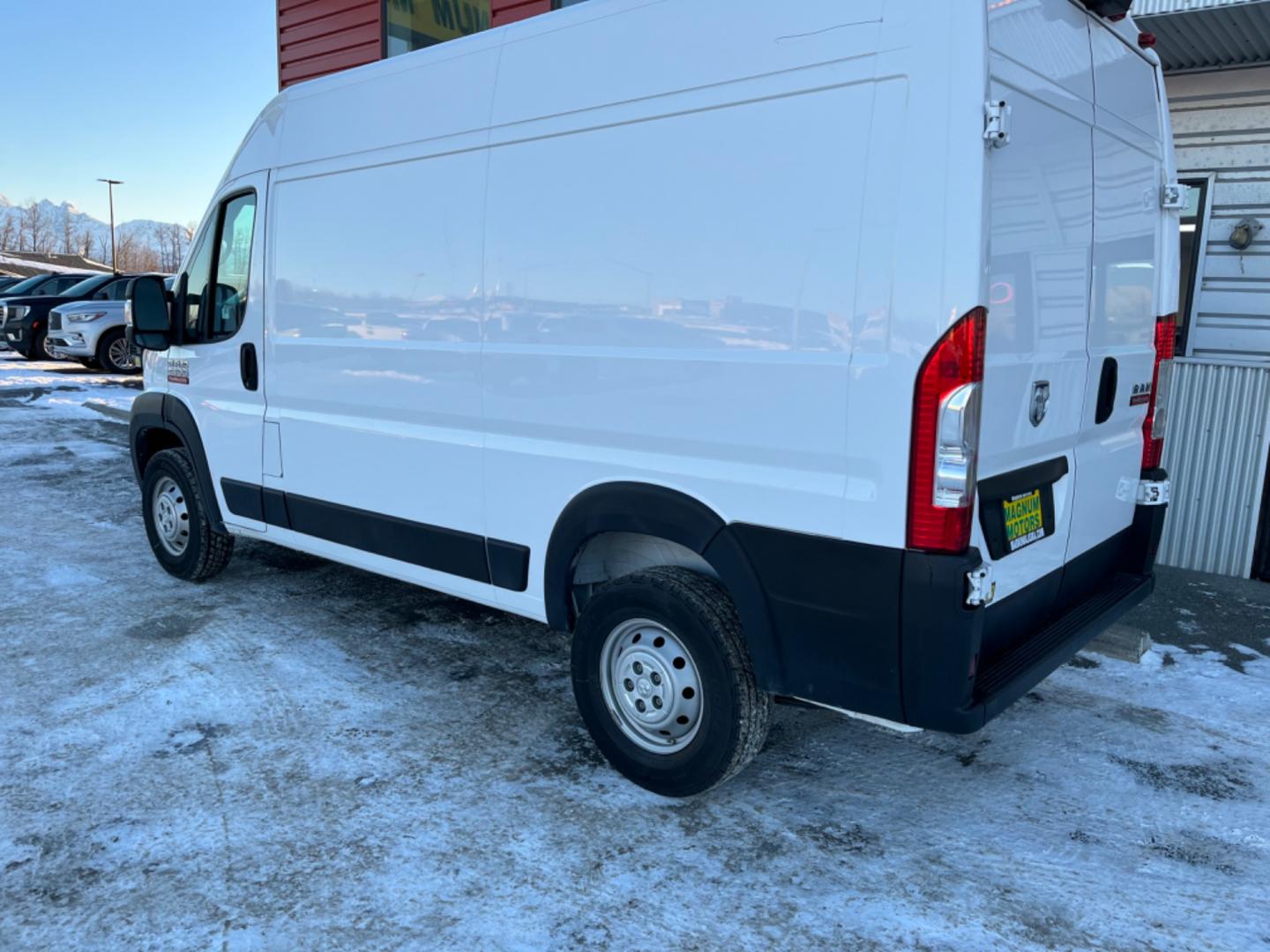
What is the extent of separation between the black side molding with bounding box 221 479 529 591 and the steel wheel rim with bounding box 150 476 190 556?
1.89 ft

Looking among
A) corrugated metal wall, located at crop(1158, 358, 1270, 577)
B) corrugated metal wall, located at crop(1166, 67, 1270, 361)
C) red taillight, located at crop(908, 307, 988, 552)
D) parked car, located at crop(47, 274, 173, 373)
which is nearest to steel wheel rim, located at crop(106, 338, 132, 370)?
parked car, located at crop(47, 274, 173, 373)

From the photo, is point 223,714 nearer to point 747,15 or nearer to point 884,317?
point 884,317

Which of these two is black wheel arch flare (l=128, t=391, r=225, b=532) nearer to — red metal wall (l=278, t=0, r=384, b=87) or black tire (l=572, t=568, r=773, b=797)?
black tire (l=572, t=568, r=773, b=797)

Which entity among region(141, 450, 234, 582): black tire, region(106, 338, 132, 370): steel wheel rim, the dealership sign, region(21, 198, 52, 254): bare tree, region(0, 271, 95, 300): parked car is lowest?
region(141, 450, 234, 582): black tire

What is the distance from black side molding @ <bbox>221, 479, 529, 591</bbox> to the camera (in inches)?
144

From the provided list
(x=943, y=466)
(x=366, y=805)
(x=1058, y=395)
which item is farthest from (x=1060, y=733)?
(x=366, y=805)

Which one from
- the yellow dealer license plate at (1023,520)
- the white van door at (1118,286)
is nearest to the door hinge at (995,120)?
the white van door at (1118,286)

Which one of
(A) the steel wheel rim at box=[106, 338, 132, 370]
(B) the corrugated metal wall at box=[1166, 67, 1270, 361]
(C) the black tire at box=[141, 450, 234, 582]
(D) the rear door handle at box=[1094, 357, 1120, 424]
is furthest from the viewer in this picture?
(A) the steel wheel rim at box=[106, 338, 132, 370]

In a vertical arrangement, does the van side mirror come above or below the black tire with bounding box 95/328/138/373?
above

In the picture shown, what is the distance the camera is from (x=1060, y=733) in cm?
372

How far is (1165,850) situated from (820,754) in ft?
3.65

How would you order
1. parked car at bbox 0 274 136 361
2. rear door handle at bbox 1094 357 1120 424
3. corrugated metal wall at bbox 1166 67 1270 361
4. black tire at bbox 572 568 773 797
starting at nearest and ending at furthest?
black tire at bbox 572 568 773 797 < rear door handle at bbox 1094 357 1120 424 < corrugated metal wall at bbox 1166 67 1270 361 < parked car at bbox 0 274 136 361

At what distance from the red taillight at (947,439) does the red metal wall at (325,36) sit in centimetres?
864

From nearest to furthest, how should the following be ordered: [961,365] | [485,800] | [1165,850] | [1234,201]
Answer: [961,365] → [1165,850] → [485,800] → [1234,201]
